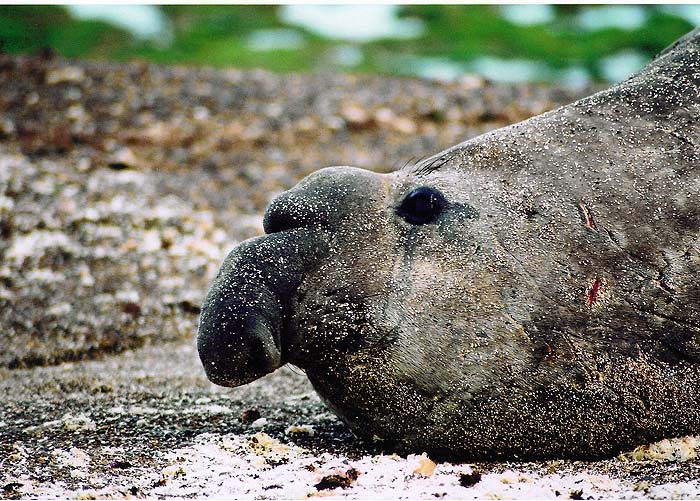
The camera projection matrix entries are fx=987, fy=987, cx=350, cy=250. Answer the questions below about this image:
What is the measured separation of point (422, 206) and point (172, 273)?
279 cm

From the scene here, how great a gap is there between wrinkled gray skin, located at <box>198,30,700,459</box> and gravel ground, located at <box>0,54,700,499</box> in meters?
0.13

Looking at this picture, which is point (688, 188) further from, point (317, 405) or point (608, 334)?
point (317, 405)

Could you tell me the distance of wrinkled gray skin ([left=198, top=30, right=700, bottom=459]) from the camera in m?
2.65

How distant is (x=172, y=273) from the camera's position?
17.6 ft

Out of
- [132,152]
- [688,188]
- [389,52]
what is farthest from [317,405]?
[389,52]

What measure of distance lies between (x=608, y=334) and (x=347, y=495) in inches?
32.4

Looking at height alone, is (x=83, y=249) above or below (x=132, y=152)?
below

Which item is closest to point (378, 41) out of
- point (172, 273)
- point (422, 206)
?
point (172, 273)

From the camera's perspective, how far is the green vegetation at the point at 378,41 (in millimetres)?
10938

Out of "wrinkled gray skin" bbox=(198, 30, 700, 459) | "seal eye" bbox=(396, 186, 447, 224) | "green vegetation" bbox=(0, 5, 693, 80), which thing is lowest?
"wrinkled gray skin" bbox=(198, 30, 700, 459)

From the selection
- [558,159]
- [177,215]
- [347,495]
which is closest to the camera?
[347,495]

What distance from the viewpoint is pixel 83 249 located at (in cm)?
545

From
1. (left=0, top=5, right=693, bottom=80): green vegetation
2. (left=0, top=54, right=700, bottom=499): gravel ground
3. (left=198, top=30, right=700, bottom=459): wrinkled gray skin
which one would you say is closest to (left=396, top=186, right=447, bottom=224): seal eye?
(left=198, top=30, right=700, bottom=459): wrinkled gray skin

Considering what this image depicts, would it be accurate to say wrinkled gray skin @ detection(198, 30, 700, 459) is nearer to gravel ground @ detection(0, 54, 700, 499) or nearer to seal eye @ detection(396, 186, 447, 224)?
seal eye @ detection(396, 186, 447, 224)
